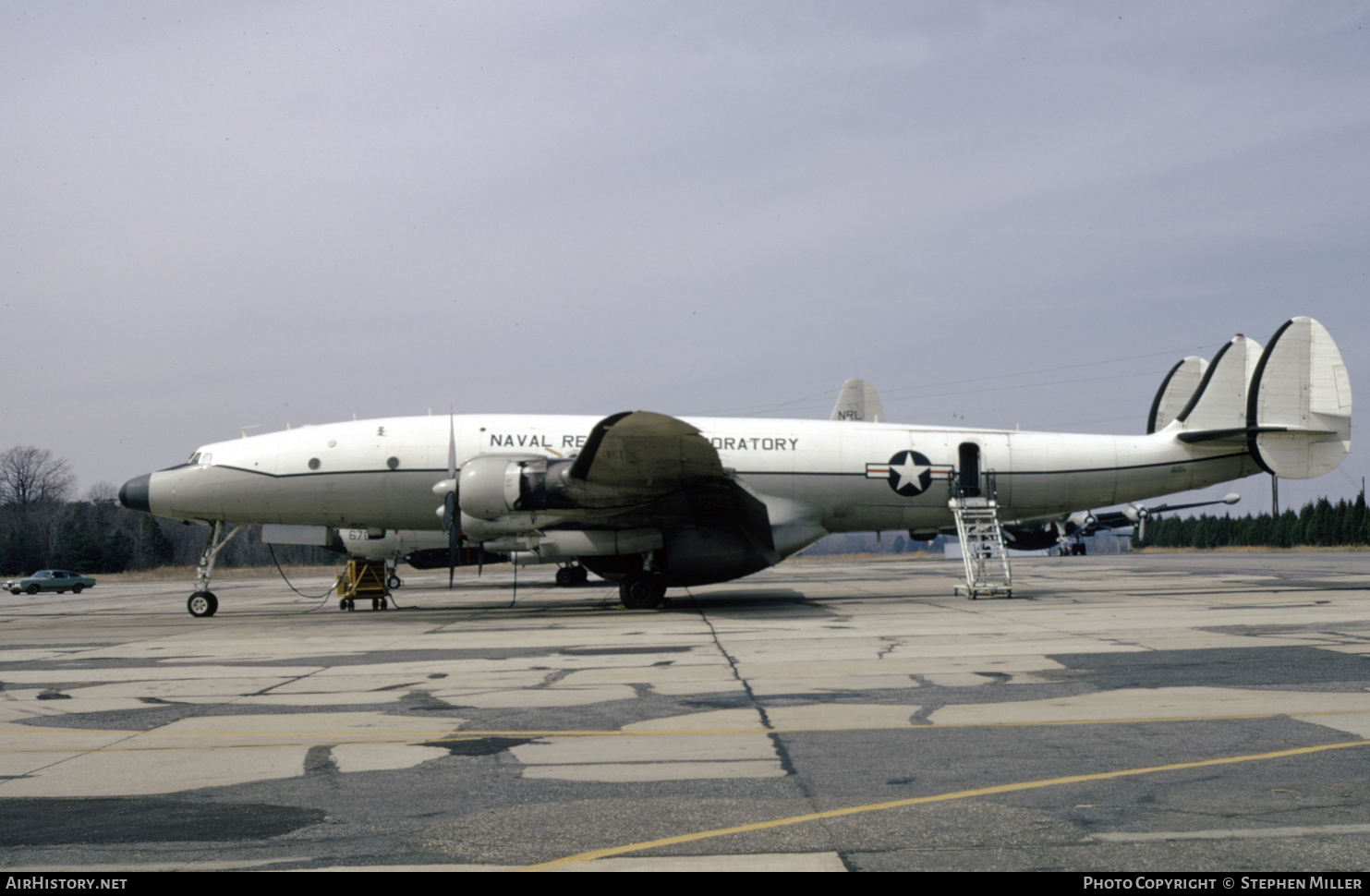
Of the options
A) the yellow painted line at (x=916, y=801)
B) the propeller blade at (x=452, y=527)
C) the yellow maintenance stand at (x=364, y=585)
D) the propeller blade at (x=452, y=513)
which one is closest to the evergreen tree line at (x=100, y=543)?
the yellow maintenance stand at (x=364, y=585)

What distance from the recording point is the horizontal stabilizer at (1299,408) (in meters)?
20.3

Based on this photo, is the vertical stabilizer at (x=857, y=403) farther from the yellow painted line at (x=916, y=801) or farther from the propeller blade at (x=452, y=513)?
the yellow painted line at (x=916, y=801)

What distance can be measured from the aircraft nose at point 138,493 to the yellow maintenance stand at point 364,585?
490 centimetres

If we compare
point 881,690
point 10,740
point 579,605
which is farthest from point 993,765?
point 579,605

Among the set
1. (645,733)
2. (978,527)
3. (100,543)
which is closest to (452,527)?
(978,527)

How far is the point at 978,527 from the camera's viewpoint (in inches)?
809

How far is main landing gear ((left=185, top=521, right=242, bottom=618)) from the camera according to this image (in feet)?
66.9

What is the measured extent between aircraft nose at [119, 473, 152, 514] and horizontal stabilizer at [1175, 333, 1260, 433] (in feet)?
77.6

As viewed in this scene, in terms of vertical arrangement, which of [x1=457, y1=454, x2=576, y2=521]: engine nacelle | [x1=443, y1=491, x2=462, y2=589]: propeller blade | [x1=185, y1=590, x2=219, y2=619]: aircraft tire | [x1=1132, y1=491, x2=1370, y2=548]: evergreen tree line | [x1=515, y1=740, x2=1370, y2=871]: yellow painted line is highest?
[x1=457, y1=454, x2=576, y2=521]: engine nacelle

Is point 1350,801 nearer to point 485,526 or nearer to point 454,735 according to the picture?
point 454,735

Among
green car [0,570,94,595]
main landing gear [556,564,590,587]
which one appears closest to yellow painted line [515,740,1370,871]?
main landing gear [556,564,590,587]

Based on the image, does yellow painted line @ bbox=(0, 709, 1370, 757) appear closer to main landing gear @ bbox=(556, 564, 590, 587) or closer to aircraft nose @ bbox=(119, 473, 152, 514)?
aircraft nose @ bbox=(119, 473, 152, 514)

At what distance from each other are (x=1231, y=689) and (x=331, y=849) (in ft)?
25.7

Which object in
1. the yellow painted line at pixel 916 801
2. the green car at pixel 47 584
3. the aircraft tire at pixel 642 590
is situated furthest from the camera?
the green car at pixel 47 584
